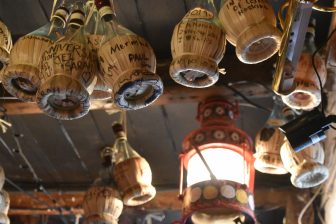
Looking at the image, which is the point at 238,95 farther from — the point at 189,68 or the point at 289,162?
the point at 189,68

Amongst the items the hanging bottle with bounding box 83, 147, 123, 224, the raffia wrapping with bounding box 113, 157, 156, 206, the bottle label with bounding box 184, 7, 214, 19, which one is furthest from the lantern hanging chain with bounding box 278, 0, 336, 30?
the hanging bottle with bounding box 83, 147, 123, 224

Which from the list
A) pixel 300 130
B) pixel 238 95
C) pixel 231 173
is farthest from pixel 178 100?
pixel 300 130

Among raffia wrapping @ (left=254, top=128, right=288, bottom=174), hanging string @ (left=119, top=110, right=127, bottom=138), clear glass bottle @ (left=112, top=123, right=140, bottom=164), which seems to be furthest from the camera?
hanging string @ (left=119, top=110, right=127, bottom=138)

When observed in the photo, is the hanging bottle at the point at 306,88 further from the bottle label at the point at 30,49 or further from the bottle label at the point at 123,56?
the bottle label at the point at 30,49

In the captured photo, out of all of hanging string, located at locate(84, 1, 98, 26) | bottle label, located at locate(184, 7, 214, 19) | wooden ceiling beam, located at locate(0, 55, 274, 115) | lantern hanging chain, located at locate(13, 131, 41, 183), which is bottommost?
bottle label, located at locate(184, 7, 214, 19)

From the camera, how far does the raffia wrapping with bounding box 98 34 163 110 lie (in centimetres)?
124

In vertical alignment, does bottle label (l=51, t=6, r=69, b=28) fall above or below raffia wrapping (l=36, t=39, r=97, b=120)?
above

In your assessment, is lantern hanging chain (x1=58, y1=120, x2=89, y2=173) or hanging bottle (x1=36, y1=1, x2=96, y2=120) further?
lantern hanging chain (x1=58, y1=120, x2=89, y2=173)

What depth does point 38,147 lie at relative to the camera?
2635mm

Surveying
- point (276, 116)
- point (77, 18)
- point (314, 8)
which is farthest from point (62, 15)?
point (276, 116)

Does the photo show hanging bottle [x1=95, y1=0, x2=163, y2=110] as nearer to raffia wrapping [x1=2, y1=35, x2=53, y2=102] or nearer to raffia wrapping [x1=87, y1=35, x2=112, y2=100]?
raffia wrapping [x1=87, y1=35, x2=112, y2=100]

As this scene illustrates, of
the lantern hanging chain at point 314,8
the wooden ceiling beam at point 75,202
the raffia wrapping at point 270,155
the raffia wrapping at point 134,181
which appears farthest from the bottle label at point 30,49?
the wooden ceiling beam at point 75,202

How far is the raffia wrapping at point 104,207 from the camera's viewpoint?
2.05 meters

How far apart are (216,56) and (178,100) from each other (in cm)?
79
